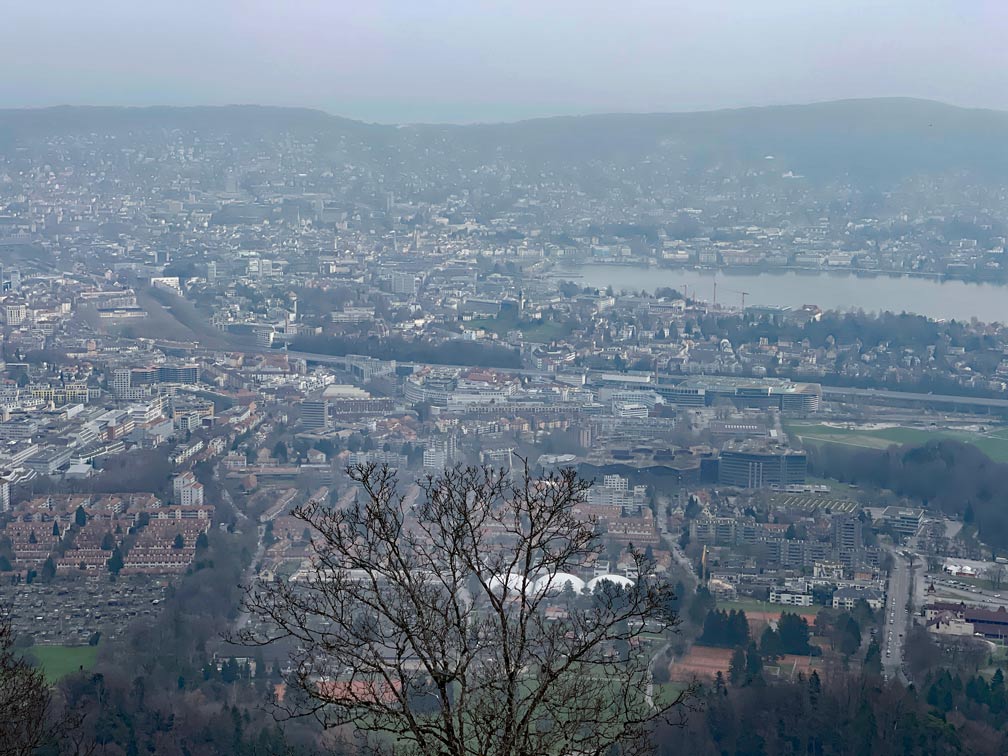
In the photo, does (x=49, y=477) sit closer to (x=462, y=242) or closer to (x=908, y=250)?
(x=462, y=242)

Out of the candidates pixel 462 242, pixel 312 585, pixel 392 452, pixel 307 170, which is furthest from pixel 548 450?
pixel 307 170

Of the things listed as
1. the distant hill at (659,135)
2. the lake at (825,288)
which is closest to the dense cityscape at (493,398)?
the distant hill at (659,135)

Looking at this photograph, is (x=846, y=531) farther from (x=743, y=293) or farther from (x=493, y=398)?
(x=743, y=293)

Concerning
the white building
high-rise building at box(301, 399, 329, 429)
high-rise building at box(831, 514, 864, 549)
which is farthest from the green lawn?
high-rise building at box(301, 399, 329, 429)

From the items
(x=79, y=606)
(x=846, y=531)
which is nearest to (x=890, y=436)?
(x=846, y=531)

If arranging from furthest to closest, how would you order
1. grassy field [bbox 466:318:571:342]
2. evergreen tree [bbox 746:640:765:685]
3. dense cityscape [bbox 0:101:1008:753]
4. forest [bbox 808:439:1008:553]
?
grassy field [bbox 466:318:571:342], forest [bbox 808:439:1008:553], dense cityscape [bbox 0:101:1008:753], evergreen tree [bbox 746:640:765:685]

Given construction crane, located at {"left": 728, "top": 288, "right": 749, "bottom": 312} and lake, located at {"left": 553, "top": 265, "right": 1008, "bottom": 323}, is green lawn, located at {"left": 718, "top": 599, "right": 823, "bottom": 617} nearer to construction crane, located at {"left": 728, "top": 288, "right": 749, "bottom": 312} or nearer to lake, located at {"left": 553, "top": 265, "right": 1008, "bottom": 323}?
lake, located at {"left": 553, "top": 265, "right": 1008, "bottom": 323}
